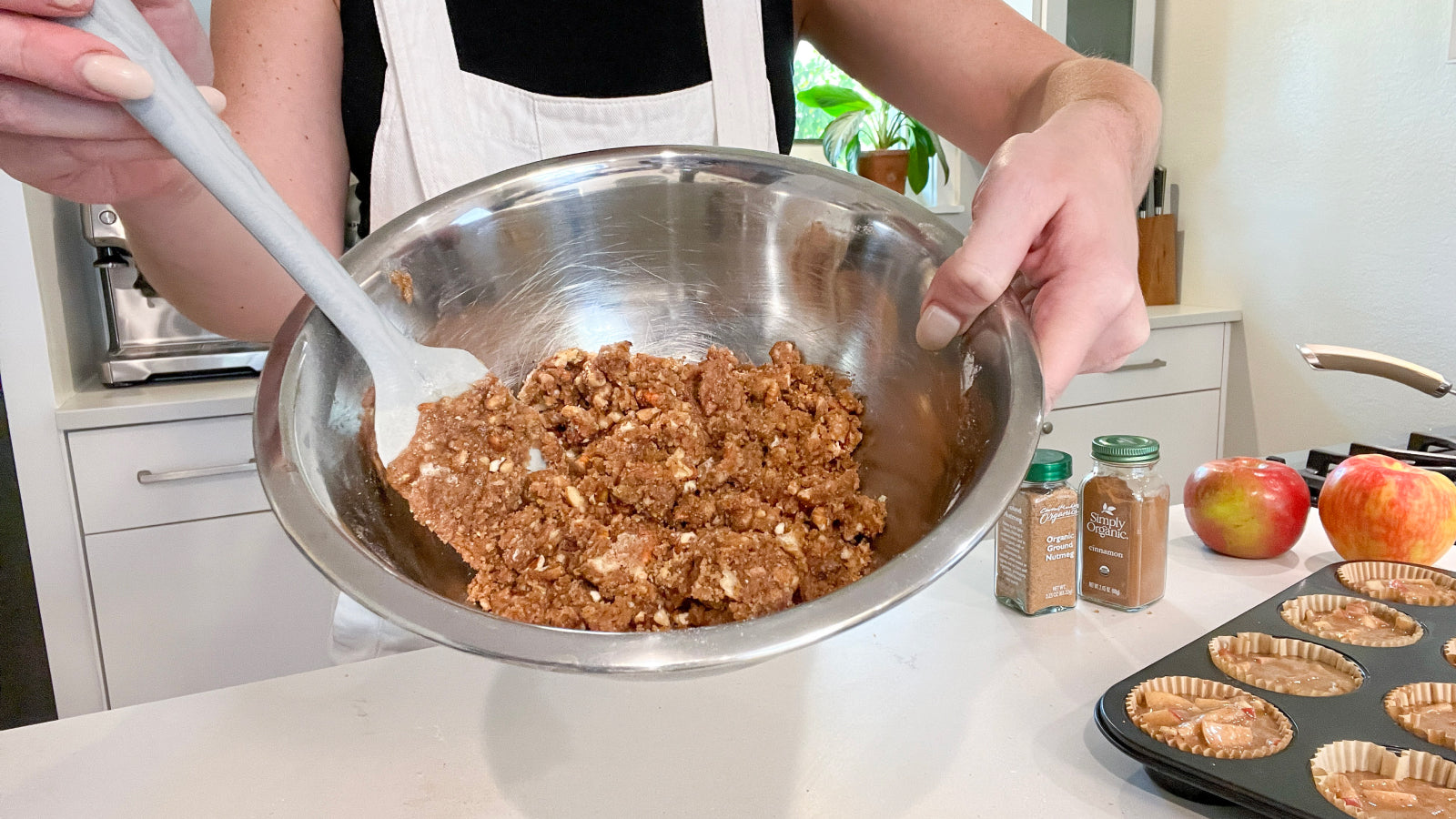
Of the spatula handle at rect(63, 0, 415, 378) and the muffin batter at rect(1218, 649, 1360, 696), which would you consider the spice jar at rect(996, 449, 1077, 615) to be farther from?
the spatula handle at rect(63, 0, 415, 378)

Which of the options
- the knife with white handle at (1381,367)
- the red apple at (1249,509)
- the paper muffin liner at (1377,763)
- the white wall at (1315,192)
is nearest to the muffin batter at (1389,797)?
the paper muffin liner at (1377,763)

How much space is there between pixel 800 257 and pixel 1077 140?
208 millimetres

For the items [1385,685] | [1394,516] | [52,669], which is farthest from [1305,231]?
[52,669]

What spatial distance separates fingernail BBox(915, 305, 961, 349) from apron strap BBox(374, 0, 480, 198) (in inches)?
23.1

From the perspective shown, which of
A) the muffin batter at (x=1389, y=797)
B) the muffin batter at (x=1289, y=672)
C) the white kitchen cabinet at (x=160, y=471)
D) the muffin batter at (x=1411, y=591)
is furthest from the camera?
the white kitchen cabinet at (x=160, y=471)

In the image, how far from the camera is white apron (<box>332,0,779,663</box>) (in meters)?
0.88

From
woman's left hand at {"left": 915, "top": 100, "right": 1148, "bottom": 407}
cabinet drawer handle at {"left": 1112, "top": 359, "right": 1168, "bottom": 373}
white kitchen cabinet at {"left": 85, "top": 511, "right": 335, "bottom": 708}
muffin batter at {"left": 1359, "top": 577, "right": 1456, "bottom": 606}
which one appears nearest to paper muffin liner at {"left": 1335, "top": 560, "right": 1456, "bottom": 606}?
muffin batter at {"left": 1359, "top": 577, "right": 1456, "bottom": 606}

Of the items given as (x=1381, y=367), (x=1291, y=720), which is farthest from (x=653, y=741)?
(x=1381, y=367)

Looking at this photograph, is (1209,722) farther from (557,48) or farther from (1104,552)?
(557,48)

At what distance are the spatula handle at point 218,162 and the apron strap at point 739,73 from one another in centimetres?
55

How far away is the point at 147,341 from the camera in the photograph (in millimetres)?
1760

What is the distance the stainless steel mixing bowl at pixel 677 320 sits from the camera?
44 centimetres

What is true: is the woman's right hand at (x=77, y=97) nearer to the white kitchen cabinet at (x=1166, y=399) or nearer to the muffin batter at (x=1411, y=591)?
the muffin batter at (x=1411, y=591)

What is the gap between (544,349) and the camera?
2.34ft
